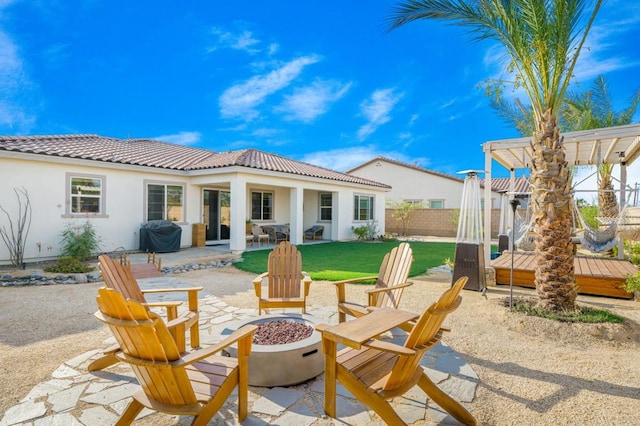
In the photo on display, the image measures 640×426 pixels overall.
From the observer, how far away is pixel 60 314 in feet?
16.5

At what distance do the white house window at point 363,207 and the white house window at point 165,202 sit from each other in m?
8.59

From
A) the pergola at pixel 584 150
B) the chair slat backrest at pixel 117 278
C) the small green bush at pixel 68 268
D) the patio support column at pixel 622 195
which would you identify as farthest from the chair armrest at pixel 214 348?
the patio support column at pixel 622 195

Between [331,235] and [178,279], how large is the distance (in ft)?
32.3

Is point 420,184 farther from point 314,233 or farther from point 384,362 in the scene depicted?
point 384,362

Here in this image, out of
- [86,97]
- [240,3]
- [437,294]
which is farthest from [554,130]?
[86,97]

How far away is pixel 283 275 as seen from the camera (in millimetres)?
4793

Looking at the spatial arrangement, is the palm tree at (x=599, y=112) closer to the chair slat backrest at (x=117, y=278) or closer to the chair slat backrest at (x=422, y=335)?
the chair slat backrest at (x=422, y=335)

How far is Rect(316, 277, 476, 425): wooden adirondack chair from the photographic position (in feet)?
7.02

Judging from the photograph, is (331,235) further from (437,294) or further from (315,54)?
(437,294)

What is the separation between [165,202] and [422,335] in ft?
38.8

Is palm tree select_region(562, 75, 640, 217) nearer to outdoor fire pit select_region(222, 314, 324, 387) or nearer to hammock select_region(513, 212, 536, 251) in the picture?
hammock select_region(513, 212, 536, 251)

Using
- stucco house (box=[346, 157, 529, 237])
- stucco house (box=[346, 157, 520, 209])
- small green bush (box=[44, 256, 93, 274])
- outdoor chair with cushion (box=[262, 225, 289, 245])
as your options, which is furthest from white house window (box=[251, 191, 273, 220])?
stucco house (box=[346, 157, 520, 209])

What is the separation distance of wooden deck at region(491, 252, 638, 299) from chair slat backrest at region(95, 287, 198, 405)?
22.8 feet

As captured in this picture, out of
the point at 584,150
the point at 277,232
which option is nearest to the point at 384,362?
the point at 584,150
